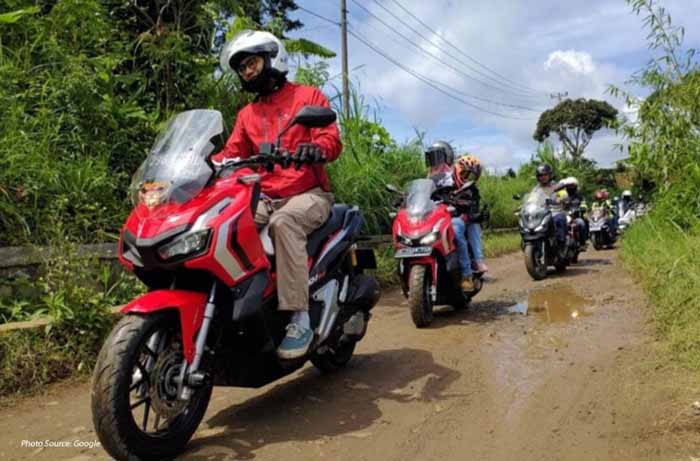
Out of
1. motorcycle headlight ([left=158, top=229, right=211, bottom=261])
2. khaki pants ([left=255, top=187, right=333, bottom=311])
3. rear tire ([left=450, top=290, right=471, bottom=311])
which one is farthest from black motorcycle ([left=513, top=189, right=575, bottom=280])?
motorcycle headlight ([left=158, top=229, right=211, bottom=261])

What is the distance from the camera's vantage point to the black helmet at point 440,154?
712cm

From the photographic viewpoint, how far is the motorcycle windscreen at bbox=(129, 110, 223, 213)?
297 cm

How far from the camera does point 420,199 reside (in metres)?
6.32

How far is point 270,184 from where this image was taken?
3.83 meters

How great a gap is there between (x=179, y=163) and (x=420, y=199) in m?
3.59

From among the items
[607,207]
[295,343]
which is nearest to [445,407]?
[295,343]

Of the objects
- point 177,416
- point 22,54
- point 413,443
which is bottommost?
point 413,443

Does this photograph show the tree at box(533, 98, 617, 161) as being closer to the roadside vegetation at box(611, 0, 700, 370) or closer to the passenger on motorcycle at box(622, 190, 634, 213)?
the passenger on motorcycle at box(622, 190, 634, 213)

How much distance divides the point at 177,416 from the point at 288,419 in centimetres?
75

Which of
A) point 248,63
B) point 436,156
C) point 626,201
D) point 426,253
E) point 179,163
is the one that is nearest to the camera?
point 179,163

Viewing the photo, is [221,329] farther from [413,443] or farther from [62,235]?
[62,235]

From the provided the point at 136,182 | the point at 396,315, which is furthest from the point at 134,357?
the point at 396,315

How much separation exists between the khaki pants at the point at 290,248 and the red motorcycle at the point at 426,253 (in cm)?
242

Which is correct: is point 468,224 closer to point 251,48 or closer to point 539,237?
point 539,237
